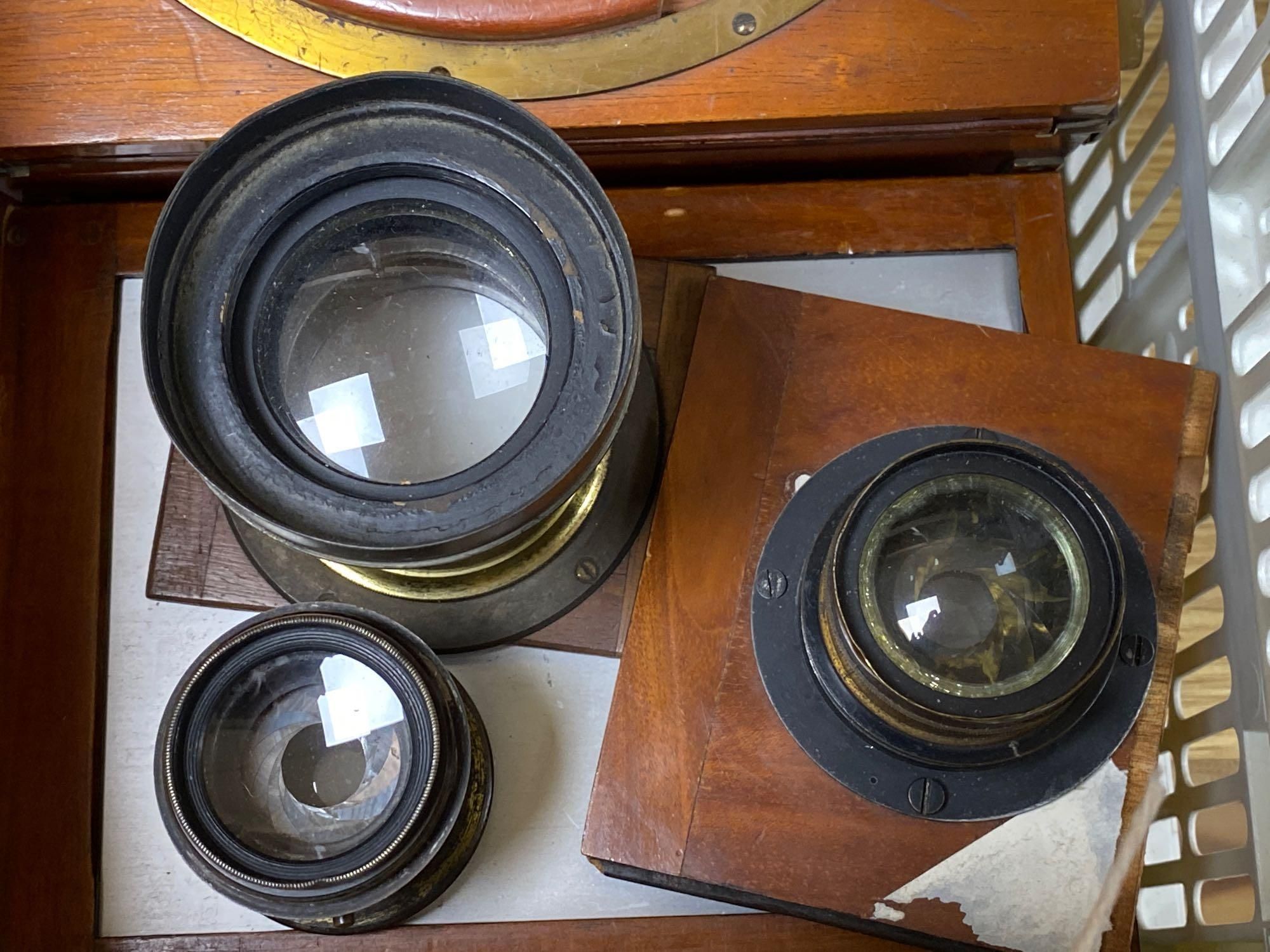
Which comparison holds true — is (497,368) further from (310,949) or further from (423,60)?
(310,949)

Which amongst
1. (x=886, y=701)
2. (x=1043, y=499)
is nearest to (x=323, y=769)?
(x=886, y=701)

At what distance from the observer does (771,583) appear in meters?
0.92

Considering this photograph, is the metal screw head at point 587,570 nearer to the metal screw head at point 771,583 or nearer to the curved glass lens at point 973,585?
the metal screw head at point 771,583

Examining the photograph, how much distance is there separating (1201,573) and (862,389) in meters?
0.39

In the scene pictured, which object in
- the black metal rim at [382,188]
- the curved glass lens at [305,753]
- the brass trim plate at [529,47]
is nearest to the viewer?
the black metal rim at [382,188]

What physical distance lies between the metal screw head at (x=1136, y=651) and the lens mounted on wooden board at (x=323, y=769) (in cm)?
50

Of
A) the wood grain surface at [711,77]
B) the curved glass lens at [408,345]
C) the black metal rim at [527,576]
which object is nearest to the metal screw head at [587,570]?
the black metal rim at [527,576]

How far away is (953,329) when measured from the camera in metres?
0.97

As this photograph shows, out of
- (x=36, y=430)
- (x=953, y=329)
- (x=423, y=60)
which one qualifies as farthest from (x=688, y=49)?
(x=36, y=430)

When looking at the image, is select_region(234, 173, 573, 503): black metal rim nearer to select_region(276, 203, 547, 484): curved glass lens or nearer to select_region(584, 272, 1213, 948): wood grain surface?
select_region(276, 203, 547, 484): curved glass lens

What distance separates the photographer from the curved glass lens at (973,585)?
2.65 ft

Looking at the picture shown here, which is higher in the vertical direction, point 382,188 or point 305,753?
point 382,188

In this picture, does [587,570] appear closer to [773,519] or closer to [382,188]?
[773,519]

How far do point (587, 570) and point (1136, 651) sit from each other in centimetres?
43
